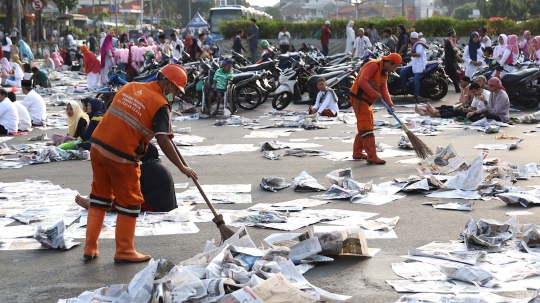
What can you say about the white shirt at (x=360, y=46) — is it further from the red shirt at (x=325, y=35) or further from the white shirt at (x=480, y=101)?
the white shirt at (x=480, y=101)

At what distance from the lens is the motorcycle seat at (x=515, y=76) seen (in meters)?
16.6

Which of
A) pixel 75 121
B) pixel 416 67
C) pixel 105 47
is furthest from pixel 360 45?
pixel 75 121

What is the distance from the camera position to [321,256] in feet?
19.7

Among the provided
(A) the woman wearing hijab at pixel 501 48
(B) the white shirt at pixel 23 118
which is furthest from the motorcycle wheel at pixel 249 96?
(A) the woman wearing hijab at pixel 501 48

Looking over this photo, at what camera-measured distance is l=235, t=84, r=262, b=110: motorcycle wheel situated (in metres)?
17.9

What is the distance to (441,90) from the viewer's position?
18547 millimetres

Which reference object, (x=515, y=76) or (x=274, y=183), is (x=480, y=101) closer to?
(x=515, y=76)

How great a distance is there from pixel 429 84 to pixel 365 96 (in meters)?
8.01

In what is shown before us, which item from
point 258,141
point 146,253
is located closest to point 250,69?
point 258,141

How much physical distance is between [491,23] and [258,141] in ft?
68.5

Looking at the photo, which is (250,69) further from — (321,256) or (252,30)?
(321,256)

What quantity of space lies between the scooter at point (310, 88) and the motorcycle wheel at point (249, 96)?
399 millimetres

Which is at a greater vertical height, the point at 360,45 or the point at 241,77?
the point at 360,45

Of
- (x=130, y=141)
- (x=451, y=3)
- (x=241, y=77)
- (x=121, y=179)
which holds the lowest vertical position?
(x=121, y=179)
